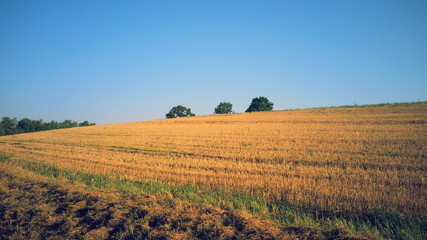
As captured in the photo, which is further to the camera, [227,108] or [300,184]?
[227,108]

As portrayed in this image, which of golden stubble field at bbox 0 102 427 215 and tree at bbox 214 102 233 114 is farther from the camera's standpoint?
tree at bbox 214 102 233 114

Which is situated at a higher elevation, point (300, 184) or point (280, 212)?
point (300, 184)

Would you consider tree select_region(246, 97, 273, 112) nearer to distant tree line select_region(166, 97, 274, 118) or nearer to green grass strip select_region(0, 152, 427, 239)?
distant tree line select_region(166, 97, 274, 118)

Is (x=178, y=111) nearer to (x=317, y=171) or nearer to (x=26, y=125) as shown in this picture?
(x=26, y=125)

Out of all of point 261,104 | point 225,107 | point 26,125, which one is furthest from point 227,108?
point 26,125

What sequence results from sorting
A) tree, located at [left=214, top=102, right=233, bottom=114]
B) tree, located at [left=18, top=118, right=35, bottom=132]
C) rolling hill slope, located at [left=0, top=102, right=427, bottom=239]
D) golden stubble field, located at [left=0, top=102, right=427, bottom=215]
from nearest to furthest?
rolling hill slope, located at [left=0, top=102, right=427, bottom=239] → golden stubble field, located at [left=0, top=102, right=427, bottom=215] → tree, located at [left=18, top=118, right=35, bottom=132] → tree, located at [left=214, top=102, right=233, bottom=114]

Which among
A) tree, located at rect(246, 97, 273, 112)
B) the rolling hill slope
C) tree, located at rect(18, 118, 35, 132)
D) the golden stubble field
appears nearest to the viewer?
the rolling hill slope

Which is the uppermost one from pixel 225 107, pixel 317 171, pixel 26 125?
pixel 225 107

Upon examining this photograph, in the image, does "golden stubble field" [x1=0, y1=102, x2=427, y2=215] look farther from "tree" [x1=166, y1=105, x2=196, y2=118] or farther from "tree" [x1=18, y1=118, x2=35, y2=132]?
"tree" [x1=18, y1=118, x2=35, y2=132]

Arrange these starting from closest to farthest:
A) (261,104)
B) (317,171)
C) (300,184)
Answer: (300,184) < (317,171) < (261,104)

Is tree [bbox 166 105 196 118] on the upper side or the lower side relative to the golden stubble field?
upper

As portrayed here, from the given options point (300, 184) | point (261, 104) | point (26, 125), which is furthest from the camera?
point (26, 125)

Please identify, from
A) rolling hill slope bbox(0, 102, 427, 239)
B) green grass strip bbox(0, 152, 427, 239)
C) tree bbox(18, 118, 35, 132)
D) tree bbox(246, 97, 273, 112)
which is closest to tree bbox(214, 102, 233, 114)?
tree bbox(246, 97, 273, 112)

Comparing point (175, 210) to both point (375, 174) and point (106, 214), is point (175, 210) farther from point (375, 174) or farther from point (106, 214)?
point (375, 174)
